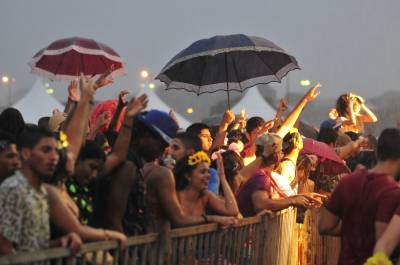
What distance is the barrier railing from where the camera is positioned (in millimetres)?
5199

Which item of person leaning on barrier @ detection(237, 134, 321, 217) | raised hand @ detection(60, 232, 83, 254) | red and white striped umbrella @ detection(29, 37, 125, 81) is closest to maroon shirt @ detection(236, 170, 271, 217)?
person leaning on barrier @ detection(237, 134, 321, 217)

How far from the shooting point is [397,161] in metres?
6.46

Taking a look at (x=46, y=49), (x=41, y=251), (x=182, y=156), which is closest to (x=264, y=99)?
(x=46, y=49)

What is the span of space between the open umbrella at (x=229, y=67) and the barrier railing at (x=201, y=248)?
93.6 inches

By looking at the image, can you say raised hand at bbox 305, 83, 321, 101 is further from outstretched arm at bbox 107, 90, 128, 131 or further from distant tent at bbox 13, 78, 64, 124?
distant tent at bbox 13, 78, 64, 124

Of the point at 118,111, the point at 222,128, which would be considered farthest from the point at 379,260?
the point at 222,128

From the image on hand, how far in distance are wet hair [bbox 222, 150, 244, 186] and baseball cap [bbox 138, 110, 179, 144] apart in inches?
82.8

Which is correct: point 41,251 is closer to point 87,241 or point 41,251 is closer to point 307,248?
point 87,241

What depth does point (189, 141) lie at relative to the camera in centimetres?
790

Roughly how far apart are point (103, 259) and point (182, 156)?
2.40 m

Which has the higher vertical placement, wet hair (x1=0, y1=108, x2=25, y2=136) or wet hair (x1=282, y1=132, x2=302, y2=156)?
wet hair (x1=0, y1=108, x2=25, y2=136)

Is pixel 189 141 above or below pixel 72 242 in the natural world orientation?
above

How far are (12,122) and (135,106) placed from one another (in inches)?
53.4

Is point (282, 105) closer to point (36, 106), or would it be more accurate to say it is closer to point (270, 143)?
point (270, 143)
